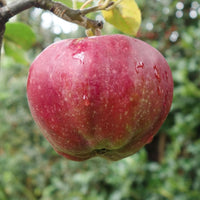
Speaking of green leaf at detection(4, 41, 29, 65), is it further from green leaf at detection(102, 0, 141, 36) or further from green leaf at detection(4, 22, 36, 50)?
green leaf at detection(102, 0, 141, 36)

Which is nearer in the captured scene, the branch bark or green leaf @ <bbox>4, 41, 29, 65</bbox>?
the branch bark

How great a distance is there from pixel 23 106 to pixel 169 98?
2.47 m

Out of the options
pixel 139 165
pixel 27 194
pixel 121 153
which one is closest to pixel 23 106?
pixel 27 194

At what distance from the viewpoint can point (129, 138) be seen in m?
0.44

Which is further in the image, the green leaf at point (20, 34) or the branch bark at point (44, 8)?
the green leaf at point (20, 34)

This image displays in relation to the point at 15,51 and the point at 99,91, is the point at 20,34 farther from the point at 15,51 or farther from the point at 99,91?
the point at 99,91

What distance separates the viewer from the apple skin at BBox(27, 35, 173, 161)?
1.31ft

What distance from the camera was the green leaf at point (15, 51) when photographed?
2.33 ft

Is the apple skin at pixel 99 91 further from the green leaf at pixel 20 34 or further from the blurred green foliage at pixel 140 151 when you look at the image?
the blurred green foliage at pixel 140 151

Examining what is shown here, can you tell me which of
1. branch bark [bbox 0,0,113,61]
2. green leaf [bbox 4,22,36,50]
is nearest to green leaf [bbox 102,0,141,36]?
branch bark [bbox 0,0,113,61]

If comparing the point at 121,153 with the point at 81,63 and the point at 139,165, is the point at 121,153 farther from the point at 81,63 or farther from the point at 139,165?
the point at 139,165

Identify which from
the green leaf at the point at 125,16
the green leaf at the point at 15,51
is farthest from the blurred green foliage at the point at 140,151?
the green leaf at the point at 125,16

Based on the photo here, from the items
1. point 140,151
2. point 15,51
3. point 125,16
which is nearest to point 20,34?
point 15,51

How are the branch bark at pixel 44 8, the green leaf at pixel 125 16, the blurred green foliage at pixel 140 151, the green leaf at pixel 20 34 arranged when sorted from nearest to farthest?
the branch bark at pixel 44 8 → the green leaf at pixel 125 16 → the green leaf at pixel 20 34 → the blurred green foliage at pixel 140 151
